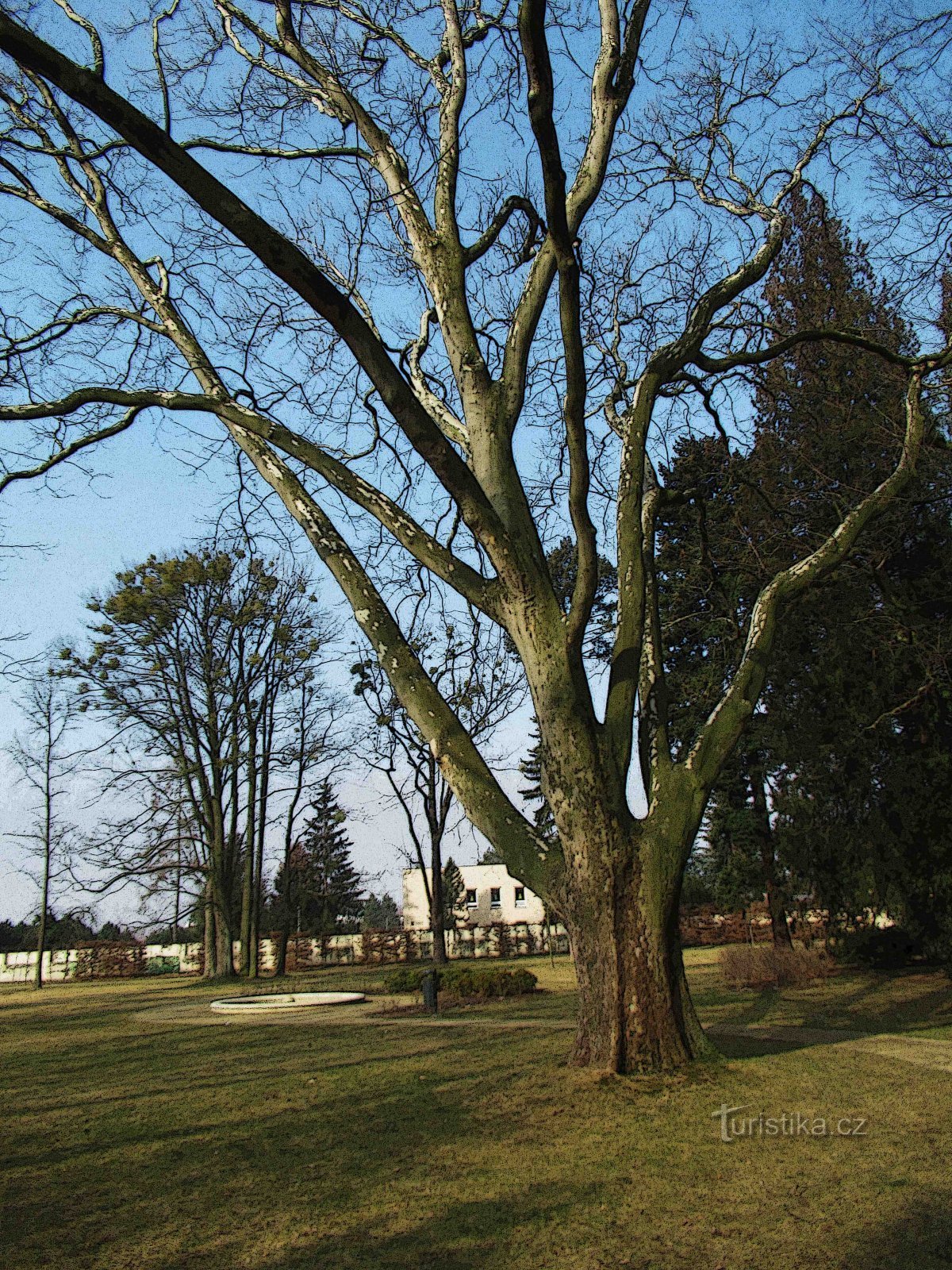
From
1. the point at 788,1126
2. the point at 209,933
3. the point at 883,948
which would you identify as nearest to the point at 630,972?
the point at 788,1126

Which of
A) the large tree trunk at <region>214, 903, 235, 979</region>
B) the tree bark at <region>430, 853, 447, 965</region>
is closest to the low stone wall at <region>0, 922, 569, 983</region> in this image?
the large tree trunk at <region>214, 903, 235, 979</region>

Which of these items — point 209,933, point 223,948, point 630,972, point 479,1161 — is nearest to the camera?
point 479,1161

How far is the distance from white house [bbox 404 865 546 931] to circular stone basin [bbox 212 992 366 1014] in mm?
34941

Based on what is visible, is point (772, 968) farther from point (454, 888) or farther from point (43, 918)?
point (454, 888)

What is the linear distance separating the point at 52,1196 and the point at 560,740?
4198 mm

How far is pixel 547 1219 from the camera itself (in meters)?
4.29

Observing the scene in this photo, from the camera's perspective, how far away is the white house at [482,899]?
53156 mm

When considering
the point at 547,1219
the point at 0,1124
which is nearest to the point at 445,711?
the point at 547,1219

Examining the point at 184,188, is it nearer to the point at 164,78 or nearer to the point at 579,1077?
the point at 164,78

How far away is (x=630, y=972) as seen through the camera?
6691 millimetres

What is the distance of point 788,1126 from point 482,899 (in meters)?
51.2

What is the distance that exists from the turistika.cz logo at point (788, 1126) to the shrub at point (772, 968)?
10.4 meters

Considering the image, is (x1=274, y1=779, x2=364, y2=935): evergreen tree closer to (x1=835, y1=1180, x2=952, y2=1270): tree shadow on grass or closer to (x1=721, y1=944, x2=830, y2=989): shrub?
(x1=721, y1=944, x2=830, y2=989): shrub

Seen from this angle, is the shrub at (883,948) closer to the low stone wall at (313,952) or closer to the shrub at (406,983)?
the shrub at (406,983)
